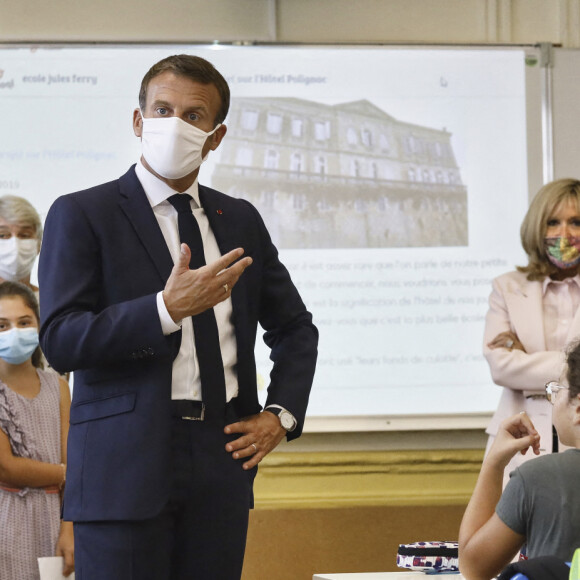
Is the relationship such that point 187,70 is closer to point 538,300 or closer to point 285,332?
point 285,332

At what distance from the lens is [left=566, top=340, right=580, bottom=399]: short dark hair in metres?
1.78

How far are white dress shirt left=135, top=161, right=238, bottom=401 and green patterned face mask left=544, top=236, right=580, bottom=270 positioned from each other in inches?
71.7

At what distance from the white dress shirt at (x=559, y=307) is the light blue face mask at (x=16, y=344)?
186cm

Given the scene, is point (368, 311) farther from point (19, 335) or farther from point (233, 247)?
point (233, 247)

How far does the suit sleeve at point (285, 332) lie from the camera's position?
1957mm

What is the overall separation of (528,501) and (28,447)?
1.81 meters

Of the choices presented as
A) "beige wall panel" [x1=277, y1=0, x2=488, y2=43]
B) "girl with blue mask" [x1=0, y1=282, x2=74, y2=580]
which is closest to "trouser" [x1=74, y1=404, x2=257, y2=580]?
"girl with blue mask" [x1=0, y1=282, x2=74, y2=580]

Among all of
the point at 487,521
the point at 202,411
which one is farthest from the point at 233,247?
the point at 487,521

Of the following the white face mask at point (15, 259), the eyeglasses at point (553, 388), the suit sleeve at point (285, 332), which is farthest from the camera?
the white face mask at point (15, 259)

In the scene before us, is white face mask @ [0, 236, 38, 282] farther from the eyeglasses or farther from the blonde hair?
the eyeglasses

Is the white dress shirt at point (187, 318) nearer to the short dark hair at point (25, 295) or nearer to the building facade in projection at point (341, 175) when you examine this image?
the short dark hair at point (25, 295)

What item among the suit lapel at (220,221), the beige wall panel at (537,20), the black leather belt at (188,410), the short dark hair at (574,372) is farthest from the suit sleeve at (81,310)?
the beige wall panel at (537,20)

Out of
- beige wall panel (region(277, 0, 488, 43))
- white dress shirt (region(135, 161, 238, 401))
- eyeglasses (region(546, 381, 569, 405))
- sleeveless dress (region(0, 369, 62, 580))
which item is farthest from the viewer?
beige wall panel (region(277, 0, 488, 43))

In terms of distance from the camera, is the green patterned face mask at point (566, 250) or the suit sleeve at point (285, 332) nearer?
the suit sleeve at point (285, 332)
